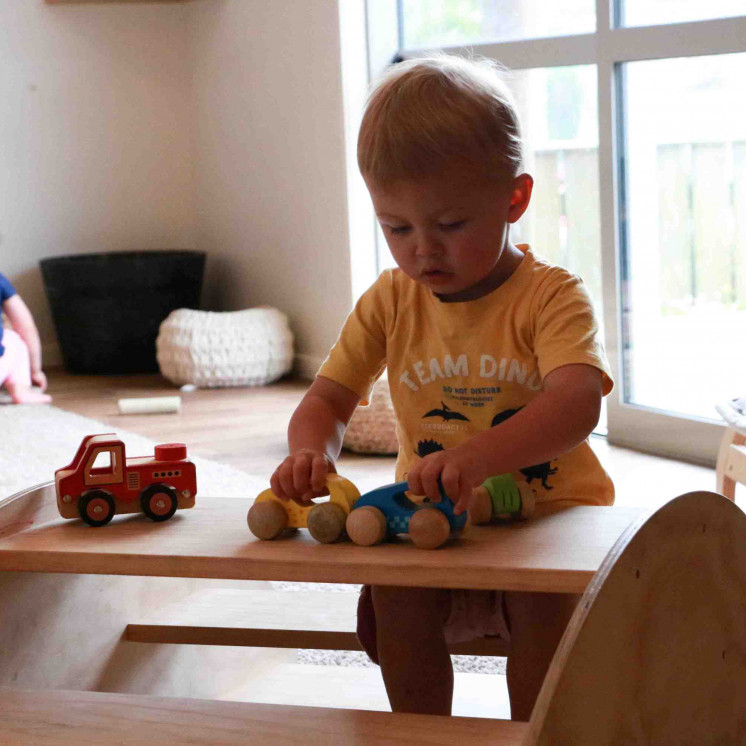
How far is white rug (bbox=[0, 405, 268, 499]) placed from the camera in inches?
75.5

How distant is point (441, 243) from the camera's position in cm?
77

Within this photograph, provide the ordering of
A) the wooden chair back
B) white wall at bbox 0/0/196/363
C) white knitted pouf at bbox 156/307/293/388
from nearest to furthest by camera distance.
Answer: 1. the wooden chair back
2. white knitted pouf at bbox 156/307/293/388
3. white wall at bbox 0/0/196/363

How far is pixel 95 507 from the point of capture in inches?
30.6

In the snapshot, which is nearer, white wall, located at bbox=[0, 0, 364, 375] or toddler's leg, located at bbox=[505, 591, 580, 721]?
toddler's leg, located at bbox=[505, 591, 580, 721]

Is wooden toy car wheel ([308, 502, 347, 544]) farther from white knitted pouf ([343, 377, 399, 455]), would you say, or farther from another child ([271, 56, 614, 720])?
white knitted pouf ([343, 377, 399, 455])

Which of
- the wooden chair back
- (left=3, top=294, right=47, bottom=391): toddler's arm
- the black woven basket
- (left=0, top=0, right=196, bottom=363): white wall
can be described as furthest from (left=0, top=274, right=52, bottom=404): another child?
the wooden chair back

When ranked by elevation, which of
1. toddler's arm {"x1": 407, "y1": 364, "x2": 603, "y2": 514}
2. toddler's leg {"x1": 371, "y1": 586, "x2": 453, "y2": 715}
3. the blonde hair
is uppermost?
the blonde hair

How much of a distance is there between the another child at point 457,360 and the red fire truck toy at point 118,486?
3.7 inches

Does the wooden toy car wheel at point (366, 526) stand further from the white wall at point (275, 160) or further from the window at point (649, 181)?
the white wall at point (275, 160)

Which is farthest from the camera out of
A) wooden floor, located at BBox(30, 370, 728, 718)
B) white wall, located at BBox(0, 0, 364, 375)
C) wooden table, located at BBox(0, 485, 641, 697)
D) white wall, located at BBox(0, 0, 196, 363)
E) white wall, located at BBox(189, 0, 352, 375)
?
white wall, located at BBox(0, 0, 196, 363)

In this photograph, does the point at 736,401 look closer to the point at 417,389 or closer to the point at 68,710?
the point at 417,389

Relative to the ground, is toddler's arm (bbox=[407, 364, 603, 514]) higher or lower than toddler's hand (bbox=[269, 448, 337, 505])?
higher

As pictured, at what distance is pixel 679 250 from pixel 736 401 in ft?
2.72

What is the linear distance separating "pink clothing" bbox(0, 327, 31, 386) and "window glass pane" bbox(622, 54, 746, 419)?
160 centimetres
